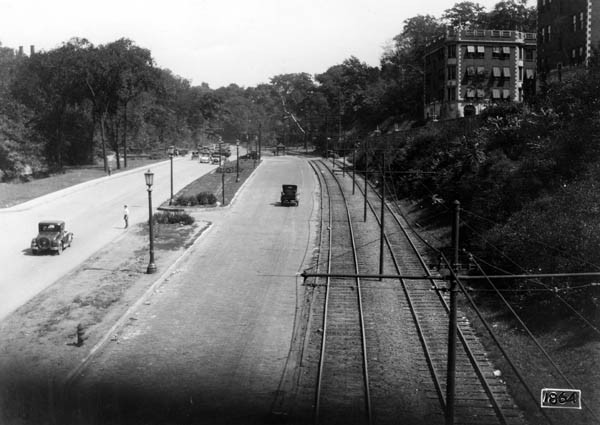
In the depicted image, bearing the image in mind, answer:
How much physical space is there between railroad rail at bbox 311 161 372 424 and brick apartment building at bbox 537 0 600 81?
28.8 meters

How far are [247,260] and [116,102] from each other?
45304 millimetres

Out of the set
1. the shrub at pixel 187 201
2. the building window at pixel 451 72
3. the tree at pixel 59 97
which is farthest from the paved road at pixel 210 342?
the tree at pixel 59 97

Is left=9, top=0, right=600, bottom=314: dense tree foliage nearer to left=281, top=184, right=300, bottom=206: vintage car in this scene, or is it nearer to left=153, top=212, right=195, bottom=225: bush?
left=281, top=184, right=300, bottom=206: vintage car

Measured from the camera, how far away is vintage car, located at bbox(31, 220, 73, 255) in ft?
103

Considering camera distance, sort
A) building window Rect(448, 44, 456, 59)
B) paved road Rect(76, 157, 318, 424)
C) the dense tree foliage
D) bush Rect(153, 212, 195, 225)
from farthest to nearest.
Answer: building window Rect(448, 44, 456, 59), bush Rect(153, 212, 195, 225), the dense tree foliage, paved road Rect(76, 157, 318, 424)

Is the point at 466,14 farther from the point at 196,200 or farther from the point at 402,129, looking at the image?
the point at 196,200

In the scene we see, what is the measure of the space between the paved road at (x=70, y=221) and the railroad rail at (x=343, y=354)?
11904 mm

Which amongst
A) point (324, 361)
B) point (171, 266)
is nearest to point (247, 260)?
point (171, 266)

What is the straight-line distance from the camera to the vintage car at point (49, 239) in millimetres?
31359

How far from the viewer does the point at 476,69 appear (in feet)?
213

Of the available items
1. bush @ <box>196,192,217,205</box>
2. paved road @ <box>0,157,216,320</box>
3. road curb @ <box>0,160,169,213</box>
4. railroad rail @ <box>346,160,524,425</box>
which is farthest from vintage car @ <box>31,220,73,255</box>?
railroad rail @ <box>346,160,524,425</box>

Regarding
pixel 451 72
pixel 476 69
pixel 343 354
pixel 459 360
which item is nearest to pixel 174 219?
pixel 343 354

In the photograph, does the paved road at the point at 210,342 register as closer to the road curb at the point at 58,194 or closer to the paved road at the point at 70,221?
the paved road at the point at 70,221

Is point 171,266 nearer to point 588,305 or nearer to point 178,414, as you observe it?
point 178,414
